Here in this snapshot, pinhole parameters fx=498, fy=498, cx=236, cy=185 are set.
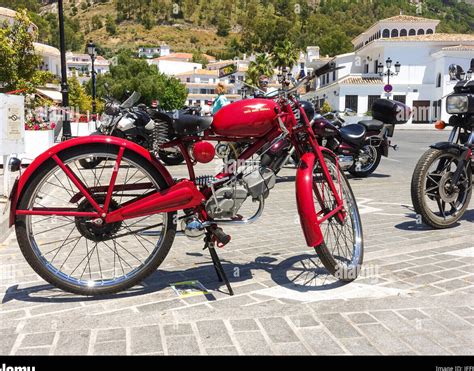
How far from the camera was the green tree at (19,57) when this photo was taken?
17422mm

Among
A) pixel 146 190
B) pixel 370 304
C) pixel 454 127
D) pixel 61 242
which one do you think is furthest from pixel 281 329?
pixel 454 127

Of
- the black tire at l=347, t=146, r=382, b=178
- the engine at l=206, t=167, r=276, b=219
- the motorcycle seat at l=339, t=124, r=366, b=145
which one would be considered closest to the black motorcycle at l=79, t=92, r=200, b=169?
the engine at l=206, t=167, r=276, b=219

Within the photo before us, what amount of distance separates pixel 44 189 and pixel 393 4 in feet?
531

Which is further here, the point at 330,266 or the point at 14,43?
the point at 14,43

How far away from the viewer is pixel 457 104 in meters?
5.35

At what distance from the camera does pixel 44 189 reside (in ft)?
10.9

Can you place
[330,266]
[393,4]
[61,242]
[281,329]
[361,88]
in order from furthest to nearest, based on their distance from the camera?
1. [393,4]
2. [361,88]
3. [61,242]
4. [330,266]
5. [281,329]

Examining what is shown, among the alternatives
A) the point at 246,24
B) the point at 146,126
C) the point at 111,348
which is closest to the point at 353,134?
the point at 146,126

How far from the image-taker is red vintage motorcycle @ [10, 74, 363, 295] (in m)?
3.18

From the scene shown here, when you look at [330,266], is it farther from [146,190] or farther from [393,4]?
[393,4]

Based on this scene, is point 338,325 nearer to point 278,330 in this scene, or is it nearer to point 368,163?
point 278,330

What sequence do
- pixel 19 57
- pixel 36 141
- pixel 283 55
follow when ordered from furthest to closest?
pixel 283 55 → pixel 19 57 → pixel 36 141

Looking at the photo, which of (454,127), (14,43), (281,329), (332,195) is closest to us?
(281,329)

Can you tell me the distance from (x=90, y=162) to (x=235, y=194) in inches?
42.9
